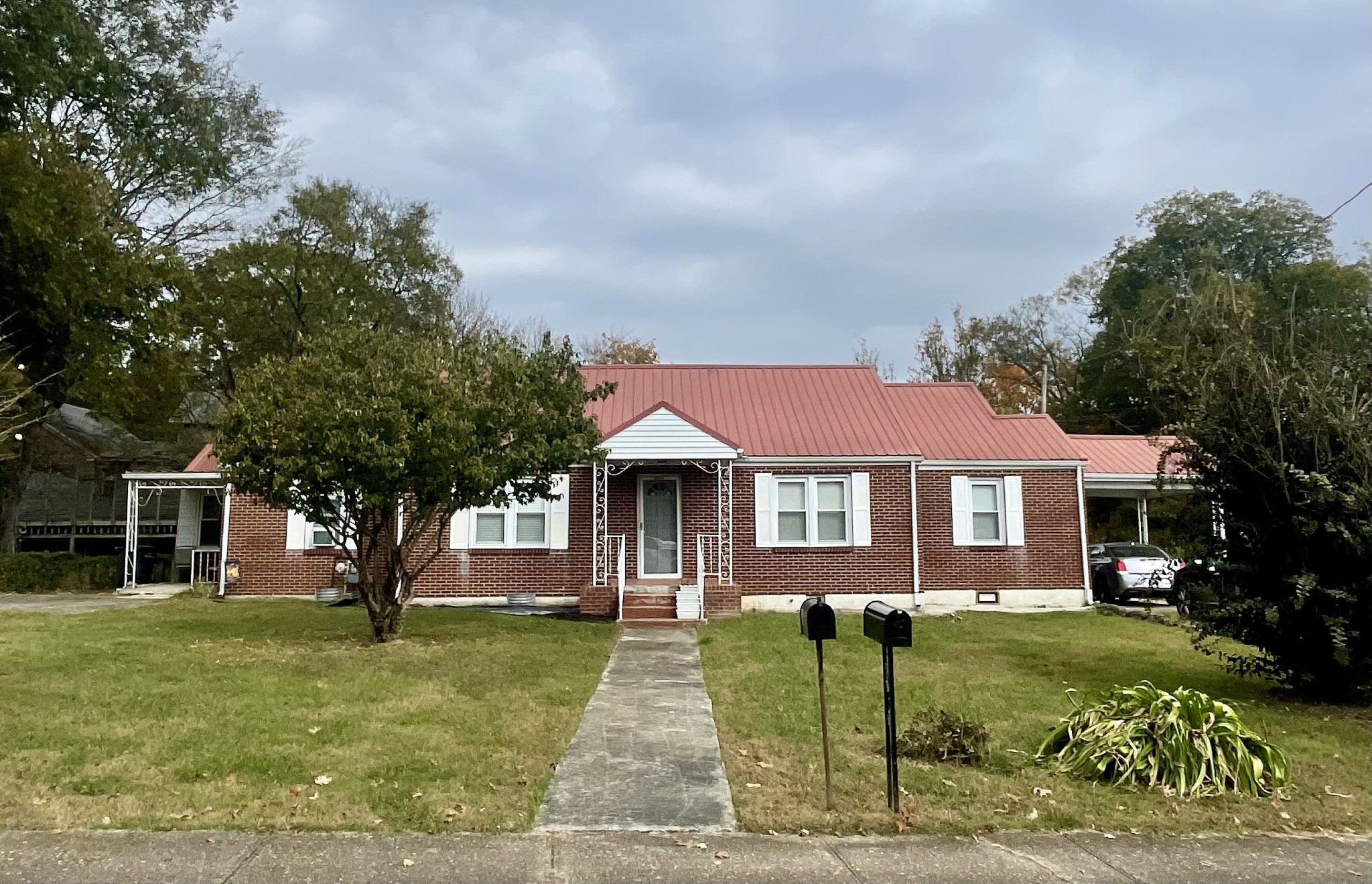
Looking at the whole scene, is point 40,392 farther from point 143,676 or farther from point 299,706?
point 299,706

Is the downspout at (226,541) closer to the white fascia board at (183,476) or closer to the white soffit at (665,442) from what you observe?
the white fascia board at (183,476)

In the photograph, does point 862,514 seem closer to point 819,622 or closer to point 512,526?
point 512,526

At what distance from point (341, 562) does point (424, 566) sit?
6.15 m

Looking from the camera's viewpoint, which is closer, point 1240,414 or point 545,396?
point 1240,414

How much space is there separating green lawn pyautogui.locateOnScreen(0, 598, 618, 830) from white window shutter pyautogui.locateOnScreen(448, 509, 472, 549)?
442cm

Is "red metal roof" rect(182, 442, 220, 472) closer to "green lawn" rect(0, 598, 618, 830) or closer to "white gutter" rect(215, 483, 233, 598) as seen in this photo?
"white gutter" rect(215, 483, 233, 598)

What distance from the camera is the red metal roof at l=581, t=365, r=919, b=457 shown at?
18.2m

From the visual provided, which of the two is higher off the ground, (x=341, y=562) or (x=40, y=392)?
(x=40, y=392)

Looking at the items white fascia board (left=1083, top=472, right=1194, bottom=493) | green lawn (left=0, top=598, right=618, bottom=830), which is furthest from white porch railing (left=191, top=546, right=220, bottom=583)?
white fascia board (left=1083, top=472, right=1194, bottom=493)

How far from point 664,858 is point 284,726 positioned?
3.98 meters

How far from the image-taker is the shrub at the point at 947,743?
6.59 metres

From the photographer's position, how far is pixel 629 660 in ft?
38.0

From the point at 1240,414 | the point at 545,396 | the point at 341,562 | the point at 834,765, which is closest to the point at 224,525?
the point at 341,562

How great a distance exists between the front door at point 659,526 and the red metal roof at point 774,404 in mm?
1377
